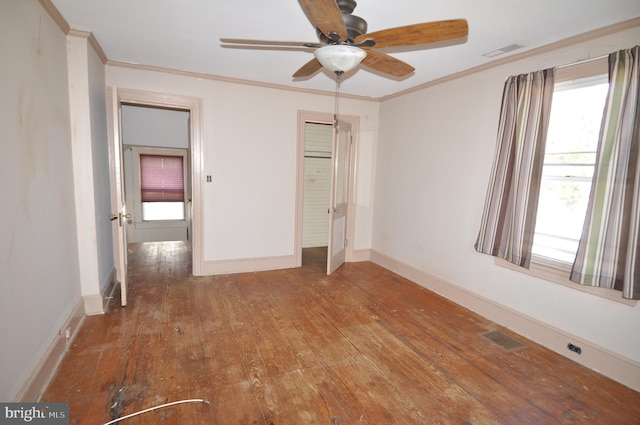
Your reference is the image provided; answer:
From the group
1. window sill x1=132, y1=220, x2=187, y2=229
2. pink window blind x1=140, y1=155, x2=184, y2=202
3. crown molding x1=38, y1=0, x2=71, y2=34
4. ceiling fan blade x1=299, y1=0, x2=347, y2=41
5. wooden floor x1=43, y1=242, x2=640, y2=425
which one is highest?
crown molding x1=38, y1=0, x2=71, y2=34

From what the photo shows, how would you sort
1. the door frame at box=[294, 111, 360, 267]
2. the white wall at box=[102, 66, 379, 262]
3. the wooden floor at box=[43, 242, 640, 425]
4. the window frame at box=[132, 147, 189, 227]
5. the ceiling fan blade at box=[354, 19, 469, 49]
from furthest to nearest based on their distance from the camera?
the window frame at box=[132, 147, 189, 227], the door frame at box=[294, 111, 360, 267], the white wall at box=[102, 66, 379, 262], the wooden floor at box=[43, 242, 640, 425], the ceiling fan blade at box=[354, 19, 469, 49]

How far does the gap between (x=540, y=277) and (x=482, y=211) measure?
2.71 feet

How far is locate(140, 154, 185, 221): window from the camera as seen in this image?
654cm

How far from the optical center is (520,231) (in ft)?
9.28

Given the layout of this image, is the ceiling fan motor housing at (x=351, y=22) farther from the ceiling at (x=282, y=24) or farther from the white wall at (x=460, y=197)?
the white wall at (x=460, y=197)

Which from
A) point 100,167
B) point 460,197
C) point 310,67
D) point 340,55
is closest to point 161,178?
point 100,167

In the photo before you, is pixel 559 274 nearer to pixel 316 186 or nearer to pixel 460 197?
pixel 460 197

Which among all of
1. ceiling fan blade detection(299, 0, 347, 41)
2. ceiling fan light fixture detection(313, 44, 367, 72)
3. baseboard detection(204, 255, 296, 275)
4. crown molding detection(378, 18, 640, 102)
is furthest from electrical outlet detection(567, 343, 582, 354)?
baseboard detection(204, 255, 296, 275)

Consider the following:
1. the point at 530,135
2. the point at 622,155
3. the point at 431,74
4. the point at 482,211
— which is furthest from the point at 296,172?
the point at 622,155

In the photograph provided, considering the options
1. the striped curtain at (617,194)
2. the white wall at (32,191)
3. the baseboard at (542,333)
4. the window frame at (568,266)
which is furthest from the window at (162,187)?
the striped curtain at (617,194)

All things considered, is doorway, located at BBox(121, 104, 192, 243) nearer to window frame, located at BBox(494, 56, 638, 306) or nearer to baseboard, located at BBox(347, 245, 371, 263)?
baseboard, located at BBox(347, 245, 371, 263)

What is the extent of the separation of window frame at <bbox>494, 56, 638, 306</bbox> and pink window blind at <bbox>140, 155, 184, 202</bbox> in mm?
6346

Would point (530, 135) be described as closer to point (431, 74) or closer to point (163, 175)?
point (431, 74)

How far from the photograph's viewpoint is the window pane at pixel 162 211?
6668 mm
